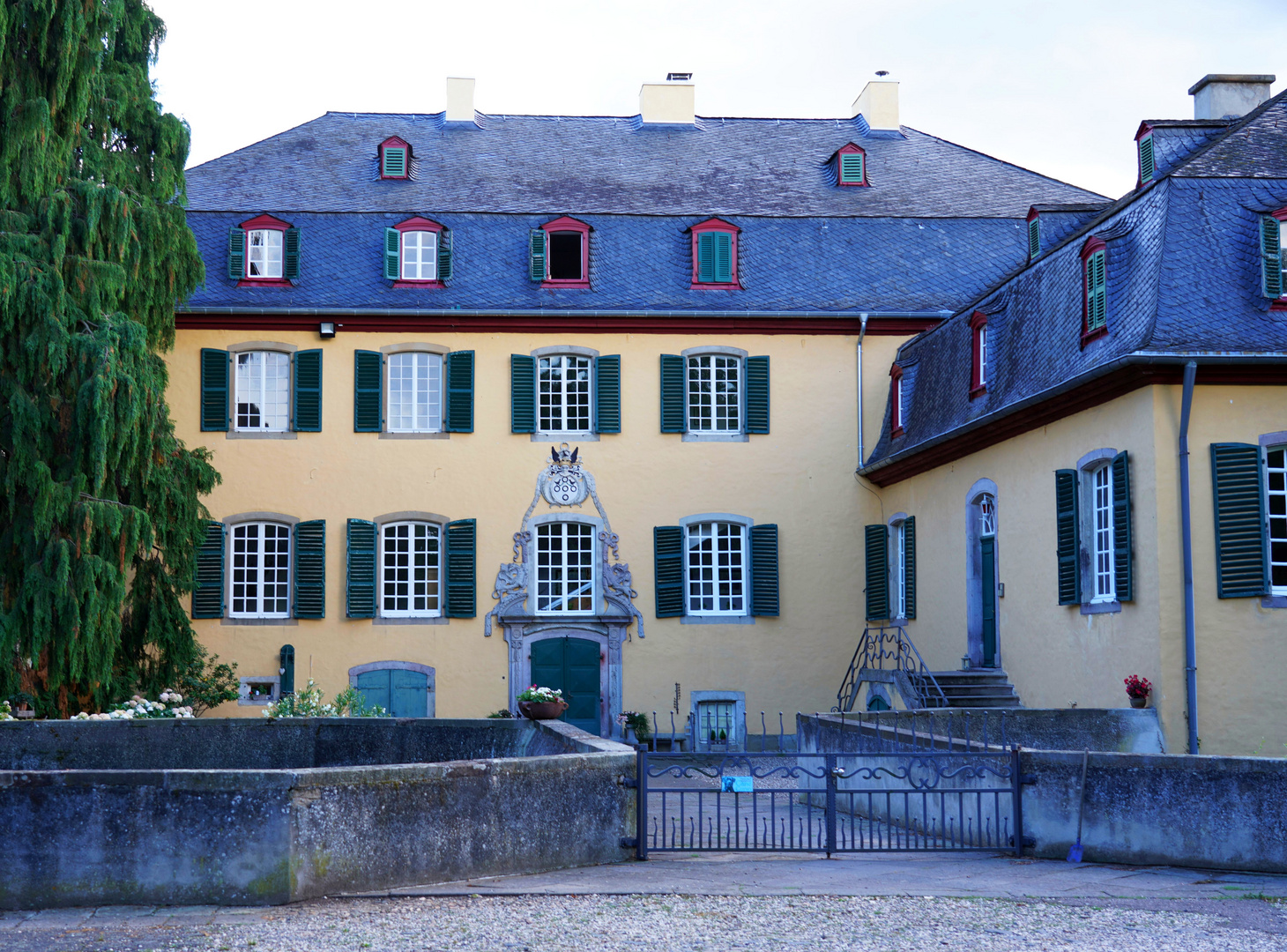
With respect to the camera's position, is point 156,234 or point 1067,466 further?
point 156,234

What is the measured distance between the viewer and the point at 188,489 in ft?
58.1

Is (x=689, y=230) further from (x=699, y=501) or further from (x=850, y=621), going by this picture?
(x=850, y=621)

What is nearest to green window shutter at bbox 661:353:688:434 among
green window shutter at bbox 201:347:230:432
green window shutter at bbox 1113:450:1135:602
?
green window shutter at bbox 201:347:230:432

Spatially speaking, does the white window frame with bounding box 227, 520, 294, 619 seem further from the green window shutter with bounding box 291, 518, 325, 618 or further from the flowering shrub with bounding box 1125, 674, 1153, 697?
the flowering shrub with bounding box 1125, 674, 1153, 697

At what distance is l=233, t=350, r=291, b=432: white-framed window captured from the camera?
20234 mm

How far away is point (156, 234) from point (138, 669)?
16.9 ft

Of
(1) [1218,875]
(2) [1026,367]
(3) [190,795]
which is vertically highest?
(2) [1026,367]

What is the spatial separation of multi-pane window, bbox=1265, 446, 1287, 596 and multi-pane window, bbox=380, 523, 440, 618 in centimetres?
1103

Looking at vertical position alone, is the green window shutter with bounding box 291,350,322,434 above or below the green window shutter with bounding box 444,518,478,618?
above

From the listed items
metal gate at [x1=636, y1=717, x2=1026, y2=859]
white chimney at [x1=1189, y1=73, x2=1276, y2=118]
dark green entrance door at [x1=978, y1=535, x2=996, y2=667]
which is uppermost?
white chimney at [x1=1189, y1=73, x2=1276, y2=118]

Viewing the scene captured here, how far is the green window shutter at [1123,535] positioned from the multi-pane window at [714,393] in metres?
7.68

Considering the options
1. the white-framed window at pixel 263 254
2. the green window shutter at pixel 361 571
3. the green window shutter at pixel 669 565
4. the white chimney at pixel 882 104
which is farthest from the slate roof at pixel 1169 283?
the white-framed window at pixel 263 254

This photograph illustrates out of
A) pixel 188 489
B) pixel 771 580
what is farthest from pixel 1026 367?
pixel 188 489

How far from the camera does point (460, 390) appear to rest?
20.2 m
